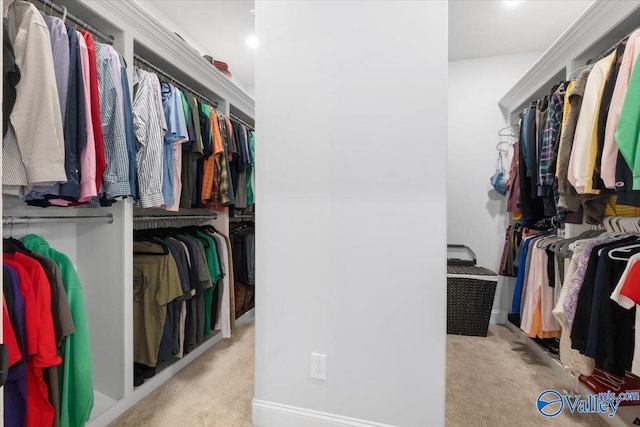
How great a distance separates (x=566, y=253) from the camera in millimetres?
1807

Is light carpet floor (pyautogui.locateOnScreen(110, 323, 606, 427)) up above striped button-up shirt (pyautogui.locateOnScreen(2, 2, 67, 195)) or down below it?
below

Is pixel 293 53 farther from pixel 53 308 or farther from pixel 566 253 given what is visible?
pixel 566 253

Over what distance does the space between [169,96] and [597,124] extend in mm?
2228

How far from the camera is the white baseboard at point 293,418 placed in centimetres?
144

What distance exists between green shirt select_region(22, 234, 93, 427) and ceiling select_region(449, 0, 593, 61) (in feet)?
10.2

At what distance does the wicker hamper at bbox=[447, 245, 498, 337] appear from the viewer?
2676 millimetres

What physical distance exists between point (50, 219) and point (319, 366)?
1420mm

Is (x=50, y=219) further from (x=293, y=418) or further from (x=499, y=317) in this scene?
(x=499, y=317)

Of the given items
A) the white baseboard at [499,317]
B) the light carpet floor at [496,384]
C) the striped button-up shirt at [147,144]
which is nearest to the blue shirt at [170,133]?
the striped button-up shirt at [147,144]

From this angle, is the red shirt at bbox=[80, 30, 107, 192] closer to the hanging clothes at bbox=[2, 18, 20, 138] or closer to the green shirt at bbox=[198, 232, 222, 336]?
the hanging clothes at bbox=[2, 18, 20, 138]

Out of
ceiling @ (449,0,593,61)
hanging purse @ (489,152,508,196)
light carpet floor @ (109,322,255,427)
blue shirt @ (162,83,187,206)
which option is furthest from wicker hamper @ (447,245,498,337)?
blue shirt @ (162,83,187,206)

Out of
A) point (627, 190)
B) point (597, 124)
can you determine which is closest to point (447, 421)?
point (627, 190)

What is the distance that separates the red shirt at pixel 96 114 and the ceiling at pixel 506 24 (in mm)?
2488

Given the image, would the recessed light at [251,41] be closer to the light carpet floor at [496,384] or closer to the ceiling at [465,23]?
the ceiling at [465,23]
